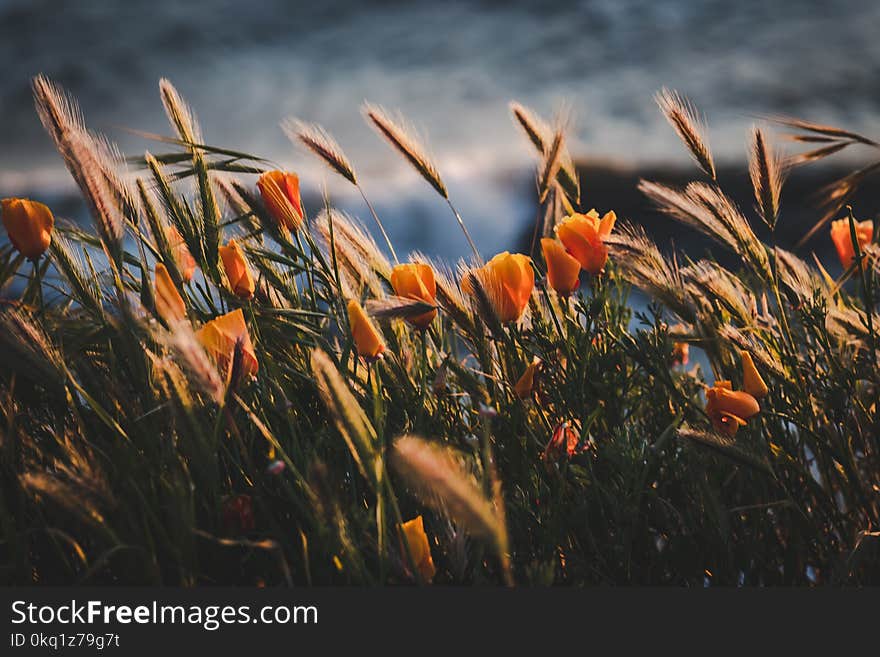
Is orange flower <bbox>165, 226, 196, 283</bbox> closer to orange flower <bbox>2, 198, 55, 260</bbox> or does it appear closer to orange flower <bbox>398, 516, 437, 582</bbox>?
orange flower <bbox>2, 198, 55, 260</bbox>

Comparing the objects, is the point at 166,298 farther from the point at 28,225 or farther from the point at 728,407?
the point at 728,407

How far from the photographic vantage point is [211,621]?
2.06ft

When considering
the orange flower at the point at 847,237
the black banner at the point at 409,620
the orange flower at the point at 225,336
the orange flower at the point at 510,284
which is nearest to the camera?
the black banner at the point at 409,620

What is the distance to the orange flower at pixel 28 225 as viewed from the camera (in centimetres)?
79

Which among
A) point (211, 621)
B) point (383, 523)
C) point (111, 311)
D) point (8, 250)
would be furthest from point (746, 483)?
point (8, 250)

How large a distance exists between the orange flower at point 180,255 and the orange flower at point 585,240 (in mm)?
412

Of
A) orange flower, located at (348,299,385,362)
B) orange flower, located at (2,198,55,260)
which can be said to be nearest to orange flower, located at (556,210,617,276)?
orange flower, located at (348,299,385,362)

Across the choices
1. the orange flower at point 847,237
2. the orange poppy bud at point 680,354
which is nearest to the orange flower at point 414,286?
the orange poppy bud at point 680,354

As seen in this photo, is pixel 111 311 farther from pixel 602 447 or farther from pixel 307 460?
pixel 602 447

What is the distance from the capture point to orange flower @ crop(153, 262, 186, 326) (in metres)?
0.75

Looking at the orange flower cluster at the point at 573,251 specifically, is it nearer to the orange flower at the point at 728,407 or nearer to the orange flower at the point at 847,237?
the orange flower at the point at 728,407

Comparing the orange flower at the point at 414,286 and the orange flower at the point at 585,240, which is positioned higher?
the orange flower at the point at 585,240

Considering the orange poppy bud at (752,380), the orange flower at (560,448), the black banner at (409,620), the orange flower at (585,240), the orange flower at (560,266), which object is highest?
the orange flower at (585,240)

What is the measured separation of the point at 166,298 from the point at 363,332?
0.66 feet
